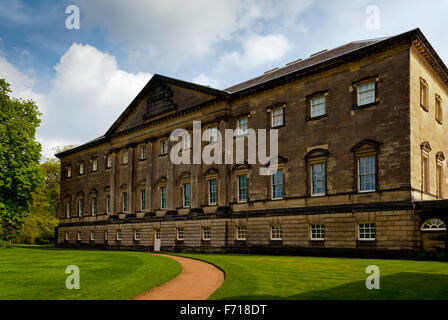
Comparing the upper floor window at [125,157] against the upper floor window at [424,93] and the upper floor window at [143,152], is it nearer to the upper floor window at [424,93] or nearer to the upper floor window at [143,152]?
the upper floor window at [143,152]

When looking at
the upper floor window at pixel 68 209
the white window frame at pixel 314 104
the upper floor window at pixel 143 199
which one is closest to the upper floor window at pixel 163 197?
the upper floor window at pixel 143 199

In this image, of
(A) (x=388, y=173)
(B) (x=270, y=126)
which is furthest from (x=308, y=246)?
(B) (x=270, y=126)

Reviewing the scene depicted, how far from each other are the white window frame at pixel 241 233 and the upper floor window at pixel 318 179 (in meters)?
7.60

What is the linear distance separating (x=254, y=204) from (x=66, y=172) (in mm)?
40289

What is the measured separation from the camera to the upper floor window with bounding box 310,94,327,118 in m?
31.7

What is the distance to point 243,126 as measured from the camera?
37344 millimetres

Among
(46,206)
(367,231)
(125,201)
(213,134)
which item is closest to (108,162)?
(125,201)

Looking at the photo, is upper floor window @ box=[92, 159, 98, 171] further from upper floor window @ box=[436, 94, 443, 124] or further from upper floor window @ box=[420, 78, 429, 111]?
upper floor window @ box=[436, 94, 443, 124]

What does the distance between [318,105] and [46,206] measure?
182 feet

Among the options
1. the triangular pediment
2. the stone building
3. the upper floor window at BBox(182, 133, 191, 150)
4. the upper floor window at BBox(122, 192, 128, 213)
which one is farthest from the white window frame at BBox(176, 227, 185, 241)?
the triangular pediment

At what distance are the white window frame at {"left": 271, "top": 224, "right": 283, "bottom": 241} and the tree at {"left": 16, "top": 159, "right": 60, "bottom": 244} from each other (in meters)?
46.6

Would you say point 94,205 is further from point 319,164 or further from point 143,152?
point 319,164
